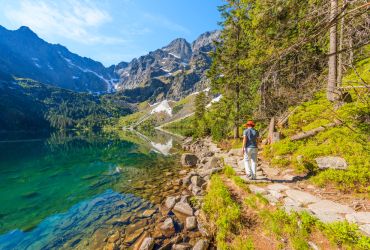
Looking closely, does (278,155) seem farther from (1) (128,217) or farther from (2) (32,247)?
(2) (32,247)

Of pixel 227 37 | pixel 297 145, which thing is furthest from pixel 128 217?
pixel 227 37

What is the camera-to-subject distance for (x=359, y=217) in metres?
5.91

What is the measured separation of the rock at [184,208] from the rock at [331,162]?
677 cm

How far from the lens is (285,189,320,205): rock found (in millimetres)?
7499

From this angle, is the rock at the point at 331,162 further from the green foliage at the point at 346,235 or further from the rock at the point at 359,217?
the green foliage at the point at 346,235

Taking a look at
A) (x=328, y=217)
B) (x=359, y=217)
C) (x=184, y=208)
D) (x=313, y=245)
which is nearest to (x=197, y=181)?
(x=184, y=208)

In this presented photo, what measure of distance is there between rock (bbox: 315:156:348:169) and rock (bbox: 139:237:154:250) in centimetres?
843

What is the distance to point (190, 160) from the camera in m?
23.3

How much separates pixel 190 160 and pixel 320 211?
56.4 feet

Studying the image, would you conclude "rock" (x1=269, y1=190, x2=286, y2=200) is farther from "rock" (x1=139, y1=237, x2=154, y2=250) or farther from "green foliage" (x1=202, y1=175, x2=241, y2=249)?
"rock" (x1=139, y1=237, x2=154, y2=250)

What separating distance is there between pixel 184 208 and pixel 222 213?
308cm

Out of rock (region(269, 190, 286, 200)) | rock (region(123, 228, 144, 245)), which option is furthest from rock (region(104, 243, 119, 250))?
rock (region(269, 190, 286, 200))

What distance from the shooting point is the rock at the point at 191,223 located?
9059 millimetres

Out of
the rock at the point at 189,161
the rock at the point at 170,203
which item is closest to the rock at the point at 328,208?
the rock at the point at 170,203
